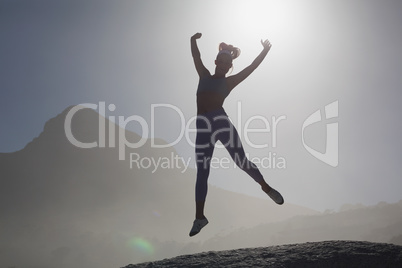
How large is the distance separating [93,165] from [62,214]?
31.8 meters

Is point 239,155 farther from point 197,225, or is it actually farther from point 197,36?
point 197,36

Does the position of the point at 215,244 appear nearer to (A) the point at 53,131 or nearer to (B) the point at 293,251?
(A) the point at 53,131

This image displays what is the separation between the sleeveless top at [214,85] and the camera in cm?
593

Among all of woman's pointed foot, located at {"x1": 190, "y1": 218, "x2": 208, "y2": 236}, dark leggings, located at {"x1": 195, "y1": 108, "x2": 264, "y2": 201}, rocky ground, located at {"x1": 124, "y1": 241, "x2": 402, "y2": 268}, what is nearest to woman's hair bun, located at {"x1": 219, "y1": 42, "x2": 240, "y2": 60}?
dark leggings, located at {"x1": 195, "y1": 108, "x2": 264, "y2": 201}

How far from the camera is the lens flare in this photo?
503 ft

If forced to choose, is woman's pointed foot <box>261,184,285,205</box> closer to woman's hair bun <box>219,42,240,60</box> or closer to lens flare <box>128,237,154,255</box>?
woman's hair bun <box>219,42,240,60</box>

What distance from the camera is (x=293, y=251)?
554 centimetres

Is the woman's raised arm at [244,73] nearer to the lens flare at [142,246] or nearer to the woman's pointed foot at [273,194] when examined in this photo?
the woman's pointed foot at [273,194]

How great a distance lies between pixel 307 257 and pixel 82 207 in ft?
570

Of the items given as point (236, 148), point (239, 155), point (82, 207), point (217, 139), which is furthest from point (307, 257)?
point (82, 207)

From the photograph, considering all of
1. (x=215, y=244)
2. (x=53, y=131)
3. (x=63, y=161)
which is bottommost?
(x=215, y=244)

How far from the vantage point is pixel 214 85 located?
5953 millimetres

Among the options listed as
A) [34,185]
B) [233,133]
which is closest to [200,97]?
[233,133]

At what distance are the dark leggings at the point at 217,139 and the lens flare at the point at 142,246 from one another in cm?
15215
